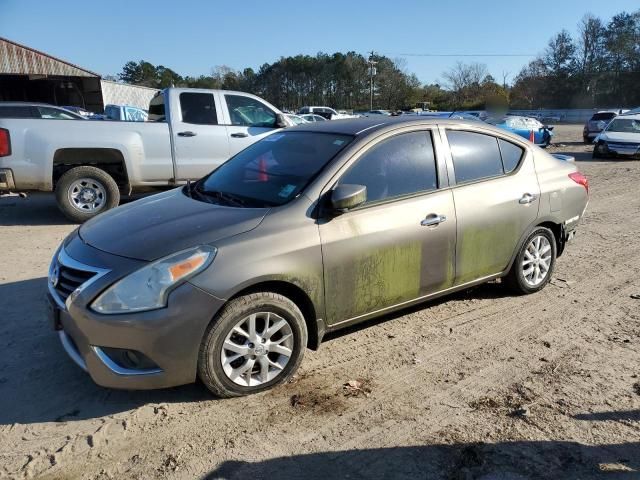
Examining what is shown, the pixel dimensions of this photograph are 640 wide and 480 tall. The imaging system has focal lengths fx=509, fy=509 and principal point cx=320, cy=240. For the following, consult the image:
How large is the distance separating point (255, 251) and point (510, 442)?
5.97 ft

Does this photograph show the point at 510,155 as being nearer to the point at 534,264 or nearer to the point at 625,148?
the point at 534,264

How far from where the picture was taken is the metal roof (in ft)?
104

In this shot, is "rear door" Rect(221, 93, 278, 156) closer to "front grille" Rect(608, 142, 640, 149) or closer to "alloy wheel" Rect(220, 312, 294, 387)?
"alloy wheel" Rect(220, 312, 294, 387)

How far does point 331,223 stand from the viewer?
3.47 metres

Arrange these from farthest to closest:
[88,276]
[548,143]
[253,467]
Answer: [548,143] < [88,276] < [253,467]

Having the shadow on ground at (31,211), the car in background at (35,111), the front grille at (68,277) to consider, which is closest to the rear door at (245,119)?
the shadow on ground at (31,211)

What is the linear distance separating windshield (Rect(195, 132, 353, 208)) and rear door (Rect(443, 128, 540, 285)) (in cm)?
110

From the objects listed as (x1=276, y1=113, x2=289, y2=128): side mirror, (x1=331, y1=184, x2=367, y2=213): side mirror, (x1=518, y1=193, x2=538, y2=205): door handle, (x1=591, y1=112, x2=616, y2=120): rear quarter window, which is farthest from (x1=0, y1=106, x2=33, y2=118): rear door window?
(x1=591, y1=112, x2=616, y2=120): rear quarter window

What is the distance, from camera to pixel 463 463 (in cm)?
266

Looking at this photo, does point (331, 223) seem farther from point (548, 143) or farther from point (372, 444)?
point (548, 143)

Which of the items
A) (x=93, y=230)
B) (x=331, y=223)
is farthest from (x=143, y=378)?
(x=331, y=223)

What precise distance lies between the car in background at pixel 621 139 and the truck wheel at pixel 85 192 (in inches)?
638

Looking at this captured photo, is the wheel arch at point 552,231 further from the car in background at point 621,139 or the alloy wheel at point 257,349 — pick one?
the car in background at point 621,139

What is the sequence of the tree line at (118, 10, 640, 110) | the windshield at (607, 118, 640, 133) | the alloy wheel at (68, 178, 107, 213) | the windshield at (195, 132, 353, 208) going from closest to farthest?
the windshield at (195, 132, 353, 208)
the alloy wheel at (68, 178, 107, 213)
the windshield at (607, 118, 640, 133)
the tree line at (118, 10, 640, 110)
